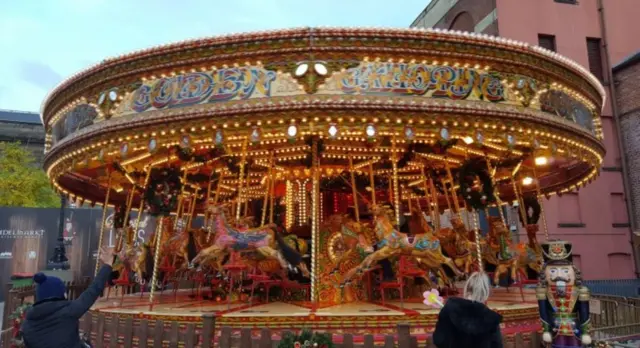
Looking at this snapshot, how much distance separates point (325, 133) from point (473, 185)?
4677 millimetres

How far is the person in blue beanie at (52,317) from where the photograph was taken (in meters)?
4.76

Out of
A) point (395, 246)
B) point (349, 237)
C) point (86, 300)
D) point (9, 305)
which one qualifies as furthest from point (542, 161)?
point (9, 305)

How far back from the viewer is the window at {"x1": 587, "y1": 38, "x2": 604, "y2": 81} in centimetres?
2642

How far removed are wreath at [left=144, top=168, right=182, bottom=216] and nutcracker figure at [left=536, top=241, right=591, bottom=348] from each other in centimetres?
802

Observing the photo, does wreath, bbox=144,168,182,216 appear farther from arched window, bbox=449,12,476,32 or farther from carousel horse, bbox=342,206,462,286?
arched window, bbox=449,12,476,32

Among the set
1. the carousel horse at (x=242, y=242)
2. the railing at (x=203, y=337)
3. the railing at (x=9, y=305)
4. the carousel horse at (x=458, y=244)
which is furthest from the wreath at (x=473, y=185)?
the railing at (x=9, y=305)

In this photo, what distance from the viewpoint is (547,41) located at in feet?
85.5

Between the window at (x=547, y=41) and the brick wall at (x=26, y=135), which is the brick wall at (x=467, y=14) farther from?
the brick wall at (x=26, y=135)

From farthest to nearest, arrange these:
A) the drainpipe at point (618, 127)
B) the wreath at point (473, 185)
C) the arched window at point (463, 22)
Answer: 1. the arched window at point (463, 22)
2. the drainpipe at point (618, 127)
3. the wreath at point (473, 185)

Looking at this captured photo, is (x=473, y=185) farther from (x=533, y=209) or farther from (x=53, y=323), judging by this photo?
(x=53, y=323)

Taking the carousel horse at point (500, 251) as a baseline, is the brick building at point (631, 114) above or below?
above

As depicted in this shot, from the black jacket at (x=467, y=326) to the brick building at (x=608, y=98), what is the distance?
2115 centimetres

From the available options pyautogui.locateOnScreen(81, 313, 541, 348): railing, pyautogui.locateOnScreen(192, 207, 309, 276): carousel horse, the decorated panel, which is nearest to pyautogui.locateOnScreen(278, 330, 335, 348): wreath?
pyautogui.locateOnScreen(81, 313, 541, 348): railing

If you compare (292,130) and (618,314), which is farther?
(618,314)
